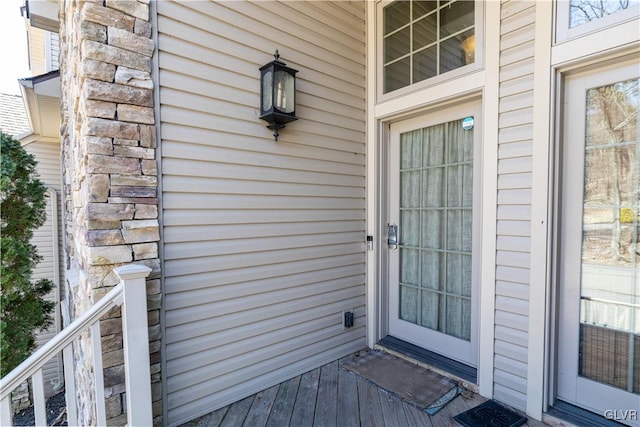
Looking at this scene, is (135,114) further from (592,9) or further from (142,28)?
(592,9)

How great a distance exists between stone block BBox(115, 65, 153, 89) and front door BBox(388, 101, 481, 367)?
1934mm

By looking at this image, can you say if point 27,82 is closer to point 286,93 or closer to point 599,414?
point 286,93

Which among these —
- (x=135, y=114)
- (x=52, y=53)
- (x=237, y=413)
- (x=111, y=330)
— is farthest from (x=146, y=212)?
(x=52, y=53)

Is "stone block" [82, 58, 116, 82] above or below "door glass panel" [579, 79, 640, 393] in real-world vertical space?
above

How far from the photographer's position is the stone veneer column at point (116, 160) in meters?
1.66

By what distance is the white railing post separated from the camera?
1.50 meters

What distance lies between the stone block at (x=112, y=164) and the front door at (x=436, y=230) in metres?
2.00

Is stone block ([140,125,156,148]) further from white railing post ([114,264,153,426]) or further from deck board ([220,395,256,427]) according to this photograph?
deck board ([220,395,256,427])

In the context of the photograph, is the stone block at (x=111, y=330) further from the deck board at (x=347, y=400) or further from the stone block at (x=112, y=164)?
the deck board at (x=347, y=400)

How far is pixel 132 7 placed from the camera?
175 centimetres

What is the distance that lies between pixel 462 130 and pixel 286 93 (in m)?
1.32

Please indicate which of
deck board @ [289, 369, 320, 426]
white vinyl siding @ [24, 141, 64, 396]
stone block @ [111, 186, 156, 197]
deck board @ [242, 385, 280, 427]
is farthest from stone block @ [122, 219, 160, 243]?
white vinyl siding @ [24, 141, 64, 396]

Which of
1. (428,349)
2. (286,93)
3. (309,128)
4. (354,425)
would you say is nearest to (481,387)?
(428,349)

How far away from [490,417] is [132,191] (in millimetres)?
2443
